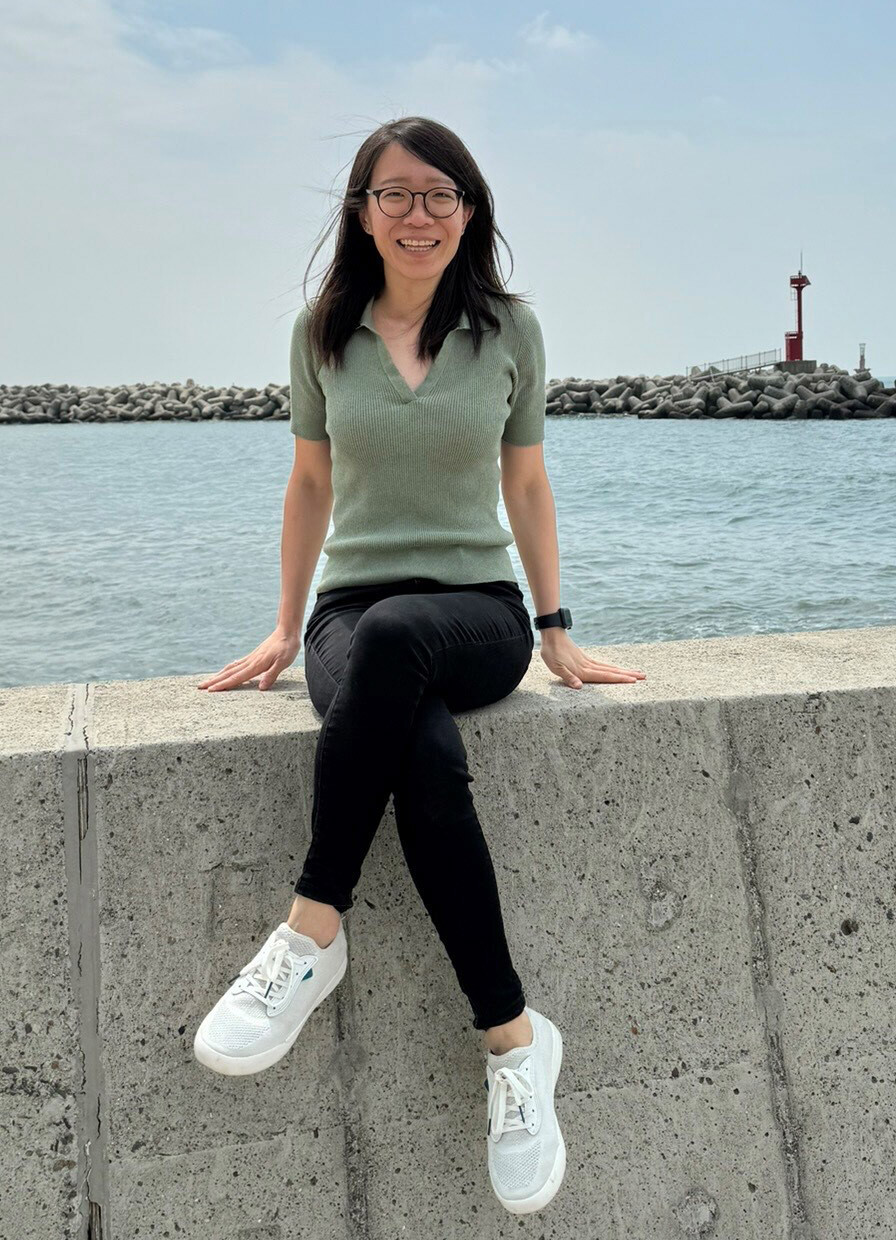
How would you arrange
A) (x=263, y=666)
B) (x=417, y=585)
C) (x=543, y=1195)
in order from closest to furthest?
(x=543, y=1195) → (x=417, y=585) → (x=263, y=666)

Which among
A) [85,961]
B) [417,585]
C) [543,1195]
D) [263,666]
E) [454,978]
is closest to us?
[543,1195]

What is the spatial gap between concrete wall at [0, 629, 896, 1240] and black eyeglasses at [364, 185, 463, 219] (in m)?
0.87

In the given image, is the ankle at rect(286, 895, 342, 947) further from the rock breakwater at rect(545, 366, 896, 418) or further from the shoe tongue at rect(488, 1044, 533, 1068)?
the rock breakwater at rect(545, 366, 896, 418)

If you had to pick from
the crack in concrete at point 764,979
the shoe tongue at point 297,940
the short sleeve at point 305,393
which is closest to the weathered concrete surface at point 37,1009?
the shoe tongue at point 297,940

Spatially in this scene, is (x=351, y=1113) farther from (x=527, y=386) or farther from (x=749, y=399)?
(x=749, y=399)

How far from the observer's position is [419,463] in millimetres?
2133

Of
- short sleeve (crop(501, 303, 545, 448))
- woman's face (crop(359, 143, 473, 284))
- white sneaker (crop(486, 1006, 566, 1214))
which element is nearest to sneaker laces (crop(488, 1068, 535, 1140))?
white sneaker (crop(486, 1006, 566, 1214))

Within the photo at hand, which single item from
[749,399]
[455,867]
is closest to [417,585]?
[455,867]

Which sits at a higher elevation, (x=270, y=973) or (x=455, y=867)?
(x=455, y=867)

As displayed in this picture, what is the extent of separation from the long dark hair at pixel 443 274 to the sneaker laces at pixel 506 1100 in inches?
48.0

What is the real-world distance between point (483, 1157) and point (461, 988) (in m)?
0.26

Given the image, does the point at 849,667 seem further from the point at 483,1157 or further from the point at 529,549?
the point at 483,1157

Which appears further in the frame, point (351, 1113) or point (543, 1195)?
point (351, 1113)

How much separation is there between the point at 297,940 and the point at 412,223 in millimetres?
1233
